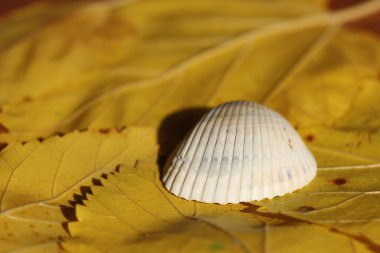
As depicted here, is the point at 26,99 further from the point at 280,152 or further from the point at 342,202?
the point at 342,202

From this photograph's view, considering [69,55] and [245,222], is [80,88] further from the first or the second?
[245,222]

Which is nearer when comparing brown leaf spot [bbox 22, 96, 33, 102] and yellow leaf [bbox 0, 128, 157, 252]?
yellow leaf [bbox 0, 128, 157, 252]

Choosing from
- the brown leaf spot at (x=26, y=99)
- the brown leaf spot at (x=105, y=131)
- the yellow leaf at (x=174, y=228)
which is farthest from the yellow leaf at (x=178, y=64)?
the yellow leaf at (x=174, y=228)

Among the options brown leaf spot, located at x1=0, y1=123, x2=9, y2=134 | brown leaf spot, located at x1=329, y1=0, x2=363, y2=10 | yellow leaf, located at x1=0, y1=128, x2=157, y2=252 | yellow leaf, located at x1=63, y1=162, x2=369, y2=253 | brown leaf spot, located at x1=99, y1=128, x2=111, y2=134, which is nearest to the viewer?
yellow leaf, located at x1=63, y1=162, x2=369, y2=253

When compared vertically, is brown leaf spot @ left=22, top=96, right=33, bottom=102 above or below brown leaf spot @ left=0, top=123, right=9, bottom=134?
above

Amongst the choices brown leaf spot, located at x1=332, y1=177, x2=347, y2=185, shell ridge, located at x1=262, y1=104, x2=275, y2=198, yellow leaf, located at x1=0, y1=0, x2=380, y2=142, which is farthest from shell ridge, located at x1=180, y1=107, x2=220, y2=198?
brown leaf spot, located at x1=332, y1=177, x2=347, y2=185

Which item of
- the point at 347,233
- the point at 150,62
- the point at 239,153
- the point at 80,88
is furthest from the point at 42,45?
the point at 347,233

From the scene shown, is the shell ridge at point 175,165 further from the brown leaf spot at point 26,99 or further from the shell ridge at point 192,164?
the brown leaf spot at point 26,99

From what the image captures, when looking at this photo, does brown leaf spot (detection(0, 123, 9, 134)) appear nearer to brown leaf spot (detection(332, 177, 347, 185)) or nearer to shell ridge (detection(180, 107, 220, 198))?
shell ridge (detection(180, 107, 220, 198))
